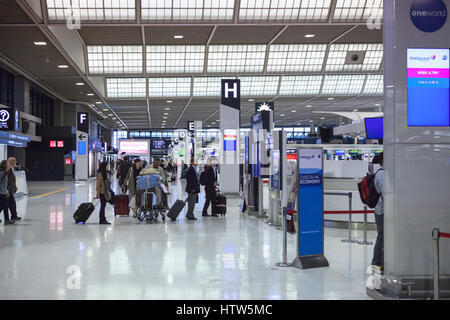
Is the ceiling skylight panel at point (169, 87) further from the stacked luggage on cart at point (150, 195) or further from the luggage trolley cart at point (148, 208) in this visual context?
the luggage trolley cart at point (148, 208)

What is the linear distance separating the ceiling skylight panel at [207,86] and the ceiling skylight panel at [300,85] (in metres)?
3.72

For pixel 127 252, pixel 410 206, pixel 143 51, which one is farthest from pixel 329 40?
pixel 410 206

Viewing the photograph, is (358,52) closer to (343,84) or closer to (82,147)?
(343,84)

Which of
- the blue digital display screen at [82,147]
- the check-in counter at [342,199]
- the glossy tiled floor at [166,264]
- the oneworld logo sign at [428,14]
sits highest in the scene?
the oneworld logo sign at [428,14]

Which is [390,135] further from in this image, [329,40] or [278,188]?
[329,40]

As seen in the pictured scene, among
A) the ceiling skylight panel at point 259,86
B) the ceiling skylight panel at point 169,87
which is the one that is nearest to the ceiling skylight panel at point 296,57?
the ceiling skylight panel at point 259,86

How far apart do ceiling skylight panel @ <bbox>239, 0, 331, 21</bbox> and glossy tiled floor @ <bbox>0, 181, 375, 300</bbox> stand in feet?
28.3

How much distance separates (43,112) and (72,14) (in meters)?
22.0

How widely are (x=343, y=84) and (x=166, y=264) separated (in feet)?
78.5

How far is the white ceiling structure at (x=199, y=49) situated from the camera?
18.0 m

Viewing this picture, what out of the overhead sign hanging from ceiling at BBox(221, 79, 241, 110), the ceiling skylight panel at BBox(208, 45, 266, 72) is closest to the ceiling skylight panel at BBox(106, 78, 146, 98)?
the ceiling skylight panel at BBox(208, 45, 266, 72)

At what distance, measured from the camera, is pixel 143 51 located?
24.3 meters

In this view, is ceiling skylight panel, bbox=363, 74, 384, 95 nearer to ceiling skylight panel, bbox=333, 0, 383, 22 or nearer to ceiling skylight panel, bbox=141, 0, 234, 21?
ceiling skylight panel, bbox=333, 0, 383, 22

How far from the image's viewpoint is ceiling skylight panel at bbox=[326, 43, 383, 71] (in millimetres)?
25375
